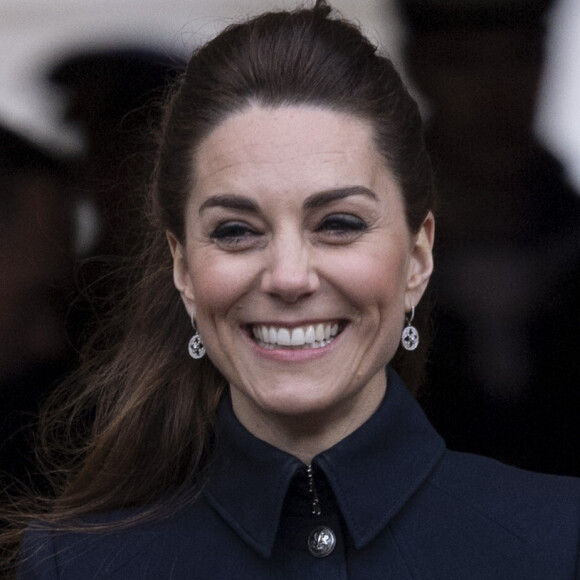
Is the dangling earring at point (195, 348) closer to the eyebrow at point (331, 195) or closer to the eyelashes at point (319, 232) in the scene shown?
the eyelashes at point (319, 232)

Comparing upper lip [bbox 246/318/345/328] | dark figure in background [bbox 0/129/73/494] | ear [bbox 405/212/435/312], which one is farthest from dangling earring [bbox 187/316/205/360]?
dark figure in background [bbox 0/129/73/494]

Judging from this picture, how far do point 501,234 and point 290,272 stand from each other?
3.67ft

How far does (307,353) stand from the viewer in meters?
1.90

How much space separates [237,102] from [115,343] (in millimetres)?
845

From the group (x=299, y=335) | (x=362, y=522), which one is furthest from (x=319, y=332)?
(x=362, y=522)

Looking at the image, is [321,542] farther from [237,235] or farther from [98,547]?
[237,235]

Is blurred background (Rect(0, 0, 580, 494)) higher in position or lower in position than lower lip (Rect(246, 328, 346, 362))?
higher

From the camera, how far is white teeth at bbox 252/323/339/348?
6.22 ft

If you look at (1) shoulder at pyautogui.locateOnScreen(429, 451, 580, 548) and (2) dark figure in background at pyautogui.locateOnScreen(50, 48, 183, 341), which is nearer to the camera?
(1) shoulder at pyautogui.locateOnScreen(429, 451, 580, 548)

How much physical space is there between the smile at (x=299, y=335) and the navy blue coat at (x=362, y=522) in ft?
0.62

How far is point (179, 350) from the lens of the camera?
92.0 inches

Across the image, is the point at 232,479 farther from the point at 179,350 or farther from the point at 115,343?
the point at 115,343

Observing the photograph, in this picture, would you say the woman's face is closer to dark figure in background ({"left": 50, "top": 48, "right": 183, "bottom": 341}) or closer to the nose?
the nose

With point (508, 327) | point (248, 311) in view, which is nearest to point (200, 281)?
point (248, 311)
